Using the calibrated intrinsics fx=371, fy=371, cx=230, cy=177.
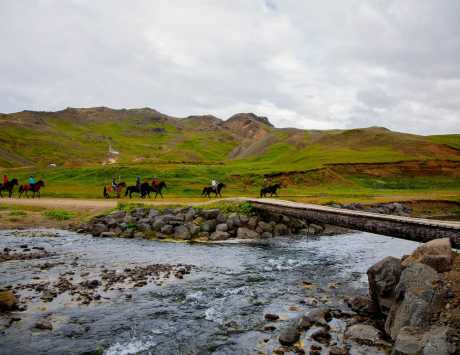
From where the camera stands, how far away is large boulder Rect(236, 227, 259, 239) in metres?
29.8

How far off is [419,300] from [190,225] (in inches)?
859

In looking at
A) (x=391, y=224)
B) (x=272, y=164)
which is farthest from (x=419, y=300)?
(x=272, y=164)

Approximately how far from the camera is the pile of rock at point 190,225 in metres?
29.7

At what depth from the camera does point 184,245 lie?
26.6 metres

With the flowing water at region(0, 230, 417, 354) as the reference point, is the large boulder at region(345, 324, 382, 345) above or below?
above

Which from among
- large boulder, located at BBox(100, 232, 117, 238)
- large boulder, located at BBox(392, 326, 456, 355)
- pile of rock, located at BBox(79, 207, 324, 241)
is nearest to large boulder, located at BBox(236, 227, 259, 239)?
pile of rock, located at BBox(79, 207, 324, 241)

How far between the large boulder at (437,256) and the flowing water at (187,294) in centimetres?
384

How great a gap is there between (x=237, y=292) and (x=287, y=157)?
85332 mm

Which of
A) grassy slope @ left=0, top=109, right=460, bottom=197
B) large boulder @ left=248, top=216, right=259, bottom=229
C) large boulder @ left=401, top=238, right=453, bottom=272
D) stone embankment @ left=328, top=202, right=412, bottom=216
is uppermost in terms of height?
grassy slope @ left=0, top=109, right=460, bottom=197

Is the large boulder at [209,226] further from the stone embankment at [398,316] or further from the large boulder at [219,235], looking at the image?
the stone embankment at [398,316]

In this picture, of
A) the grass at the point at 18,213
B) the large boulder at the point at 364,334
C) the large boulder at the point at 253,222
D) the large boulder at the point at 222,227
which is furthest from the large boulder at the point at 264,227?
the grass at the point at 18,213

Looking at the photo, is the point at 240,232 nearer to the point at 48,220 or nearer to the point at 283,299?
the point at 283,299

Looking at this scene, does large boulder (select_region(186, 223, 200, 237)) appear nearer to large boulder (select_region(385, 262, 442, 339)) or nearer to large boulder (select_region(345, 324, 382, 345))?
large boulder (select_region(345, 324, 382, 345))

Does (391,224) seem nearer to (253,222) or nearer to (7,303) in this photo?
(7,303)
